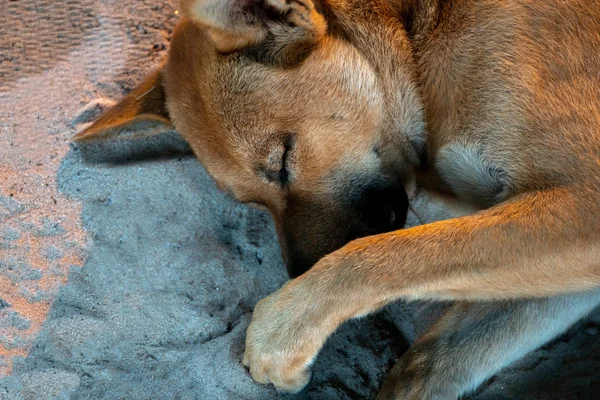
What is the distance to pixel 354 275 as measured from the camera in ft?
7.47

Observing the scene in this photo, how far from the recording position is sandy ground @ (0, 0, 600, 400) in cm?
257

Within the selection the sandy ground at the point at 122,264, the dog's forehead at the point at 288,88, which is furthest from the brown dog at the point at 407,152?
the sandy ground at the point at 122,264

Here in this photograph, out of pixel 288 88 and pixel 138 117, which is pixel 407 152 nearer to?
pixel 288 88

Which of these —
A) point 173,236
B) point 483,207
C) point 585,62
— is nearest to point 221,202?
point 173,236

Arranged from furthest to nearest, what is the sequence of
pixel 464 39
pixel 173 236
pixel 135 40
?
pixel 135 40 → pixel 173 236 → pixel 464 39

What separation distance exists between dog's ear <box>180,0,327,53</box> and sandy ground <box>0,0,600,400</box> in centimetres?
90

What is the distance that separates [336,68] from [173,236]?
3.42 ft

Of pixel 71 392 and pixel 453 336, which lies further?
pixel 453 336

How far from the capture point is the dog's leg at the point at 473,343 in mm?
2607

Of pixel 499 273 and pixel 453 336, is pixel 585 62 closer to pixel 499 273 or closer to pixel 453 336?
pixel 499 273

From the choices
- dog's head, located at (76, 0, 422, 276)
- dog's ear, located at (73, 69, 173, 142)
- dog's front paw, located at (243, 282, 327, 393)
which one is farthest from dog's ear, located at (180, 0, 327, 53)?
dog's front paw, located at (243, 282, 327, 393)

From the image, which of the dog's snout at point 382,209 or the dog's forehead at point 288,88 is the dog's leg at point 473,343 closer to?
the dog's snout at point 382,209

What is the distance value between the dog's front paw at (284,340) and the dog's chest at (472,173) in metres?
0.72

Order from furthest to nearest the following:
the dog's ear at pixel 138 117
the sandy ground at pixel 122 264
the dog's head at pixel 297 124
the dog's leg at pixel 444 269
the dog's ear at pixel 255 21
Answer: the dog's ear at pixel 138 117 < the sandy ground at pixel 122 264 < the dog's head at pixel 297 124 < the dog's ear at pixel 255 21 < the dog's leg at pixel 444 269
